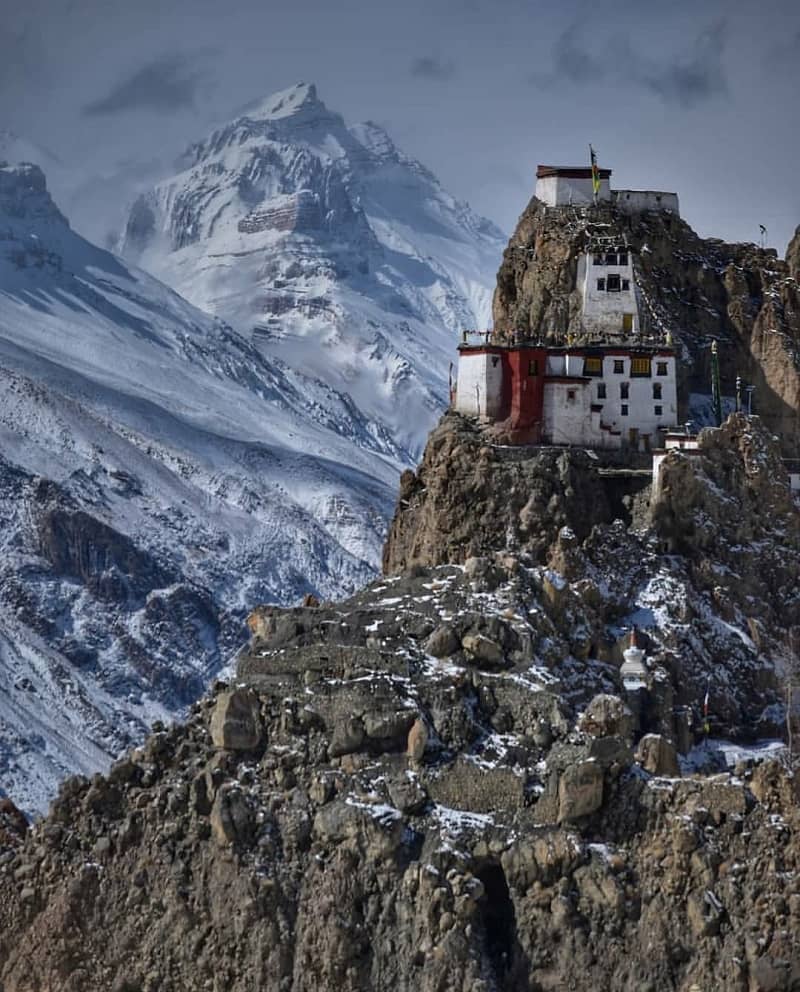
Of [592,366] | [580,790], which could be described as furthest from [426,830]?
[592,366]

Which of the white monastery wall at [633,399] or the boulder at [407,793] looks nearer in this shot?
the boulder at [407,793]

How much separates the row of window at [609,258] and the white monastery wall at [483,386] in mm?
6430

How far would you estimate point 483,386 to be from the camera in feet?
312

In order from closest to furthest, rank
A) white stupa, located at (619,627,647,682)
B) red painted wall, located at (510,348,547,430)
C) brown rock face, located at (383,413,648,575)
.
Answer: white stupa, located at (619,627,647,682) < brown rock face, located at (383,413,648,575) < red painted wall, located at (510,348,547,430)

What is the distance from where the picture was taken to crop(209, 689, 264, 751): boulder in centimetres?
7562

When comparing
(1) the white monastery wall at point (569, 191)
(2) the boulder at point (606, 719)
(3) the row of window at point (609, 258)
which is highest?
(1) the white monastery wall at point (569, 191)

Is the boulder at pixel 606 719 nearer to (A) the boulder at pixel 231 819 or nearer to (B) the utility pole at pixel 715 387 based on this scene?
(A) the boulder at pixel 231 819

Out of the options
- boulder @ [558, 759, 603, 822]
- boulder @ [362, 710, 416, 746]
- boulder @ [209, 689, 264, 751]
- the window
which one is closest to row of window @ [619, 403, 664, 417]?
the window

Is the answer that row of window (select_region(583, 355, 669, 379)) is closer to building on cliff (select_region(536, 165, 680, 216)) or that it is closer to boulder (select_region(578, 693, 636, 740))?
building on cliff (select_region(536, 165, 680, 216))

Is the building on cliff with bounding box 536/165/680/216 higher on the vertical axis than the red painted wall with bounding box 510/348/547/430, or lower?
higher

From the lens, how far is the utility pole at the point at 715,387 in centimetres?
9875

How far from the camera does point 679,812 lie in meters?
73.2

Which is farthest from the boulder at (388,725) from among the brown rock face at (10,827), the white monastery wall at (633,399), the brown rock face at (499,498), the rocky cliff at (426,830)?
the white monastery wall at (633,399)

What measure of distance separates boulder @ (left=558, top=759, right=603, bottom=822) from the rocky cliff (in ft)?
0.24
